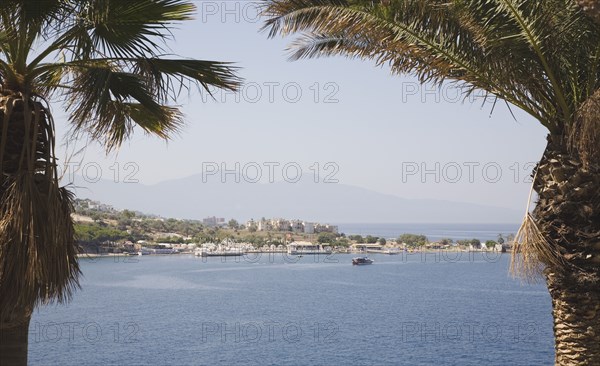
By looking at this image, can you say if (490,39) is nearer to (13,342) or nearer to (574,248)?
(574,248)

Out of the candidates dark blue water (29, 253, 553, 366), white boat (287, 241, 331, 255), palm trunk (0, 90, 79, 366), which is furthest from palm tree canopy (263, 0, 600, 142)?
white boat (287, 241, 331, 255)

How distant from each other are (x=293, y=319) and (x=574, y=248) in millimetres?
45180

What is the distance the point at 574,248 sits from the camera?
21.7ft

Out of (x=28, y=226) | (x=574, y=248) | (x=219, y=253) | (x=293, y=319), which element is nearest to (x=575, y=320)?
(x=574, y=248)

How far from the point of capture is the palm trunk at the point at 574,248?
21.5 feet

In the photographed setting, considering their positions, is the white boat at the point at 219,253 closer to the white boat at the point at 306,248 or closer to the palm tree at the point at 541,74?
the white boat at the point at 306,248

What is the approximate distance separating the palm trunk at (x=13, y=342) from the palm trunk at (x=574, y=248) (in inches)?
204

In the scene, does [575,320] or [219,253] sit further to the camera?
[219,253]

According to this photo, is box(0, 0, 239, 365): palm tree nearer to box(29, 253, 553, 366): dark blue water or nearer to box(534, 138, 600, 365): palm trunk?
box(534, 138, 600, 365): palm trunk

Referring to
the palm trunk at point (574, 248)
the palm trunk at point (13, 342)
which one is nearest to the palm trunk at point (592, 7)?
the palm trunk at point (574, 248)

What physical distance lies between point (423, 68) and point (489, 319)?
4309 centimetres

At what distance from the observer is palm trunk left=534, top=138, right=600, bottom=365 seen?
656 cm

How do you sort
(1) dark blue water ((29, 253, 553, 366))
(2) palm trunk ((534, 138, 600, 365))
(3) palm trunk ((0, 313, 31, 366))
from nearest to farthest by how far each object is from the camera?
(3) palm trunk ((0, 313, 31, 366)), (2) palm trunk ((534, 138, 600, 365)), (1) dark blue water ((29, 253, 553, 366))

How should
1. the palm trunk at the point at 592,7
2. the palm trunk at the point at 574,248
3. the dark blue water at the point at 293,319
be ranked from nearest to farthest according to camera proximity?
the palm trunk at the point at 592,7
the palm trunk at the point at 574,248
the dark blue water at the point at 293,319
